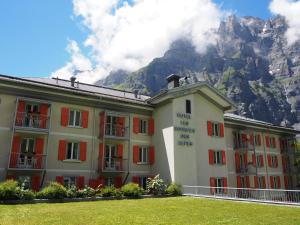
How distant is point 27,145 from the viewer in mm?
23922

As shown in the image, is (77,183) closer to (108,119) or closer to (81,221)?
(108,119)

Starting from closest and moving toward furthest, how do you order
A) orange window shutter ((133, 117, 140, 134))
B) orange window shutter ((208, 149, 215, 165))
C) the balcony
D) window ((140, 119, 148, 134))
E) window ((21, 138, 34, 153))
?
the balcony
window ((21, 138, 34, 153))
orange window shutter ((133, 117, 140, 134))
window ((140, 119, 148, 134))
orange window shutter ((208, 149, 215, 165))

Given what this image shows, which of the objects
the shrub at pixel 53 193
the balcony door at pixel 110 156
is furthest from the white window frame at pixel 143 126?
the shrub at pixel 53 193

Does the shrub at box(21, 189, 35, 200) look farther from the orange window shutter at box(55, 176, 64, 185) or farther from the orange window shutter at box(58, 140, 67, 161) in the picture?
the orange window shutter at box(58, 140, 67, 161)

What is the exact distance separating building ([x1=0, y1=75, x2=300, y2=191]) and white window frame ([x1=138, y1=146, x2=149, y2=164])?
0.10m

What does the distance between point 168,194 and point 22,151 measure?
1296 cm

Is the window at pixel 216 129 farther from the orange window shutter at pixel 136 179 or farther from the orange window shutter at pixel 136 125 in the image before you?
the orange window shutter at pixel 136 179

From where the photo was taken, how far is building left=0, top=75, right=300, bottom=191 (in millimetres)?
23266

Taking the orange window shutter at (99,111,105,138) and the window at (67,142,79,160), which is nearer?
the window at (67,142,79,160)

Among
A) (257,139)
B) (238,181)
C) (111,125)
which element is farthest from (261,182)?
(111,125)

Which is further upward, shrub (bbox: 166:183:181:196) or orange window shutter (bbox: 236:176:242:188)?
orange window shutter (bbox: 236:176:242:188)

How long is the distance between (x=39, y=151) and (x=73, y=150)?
3114mm

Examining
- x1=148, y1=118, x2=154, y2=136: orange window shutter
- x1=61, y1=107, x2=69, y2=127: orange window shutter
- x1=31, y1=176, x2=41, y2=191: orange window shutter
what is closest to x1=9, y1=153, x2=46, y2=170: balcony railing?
x1=31, y1=176, x2=41, y2=191: orange window shutter

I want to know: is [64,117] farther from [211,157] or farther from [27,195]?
[211,157]
